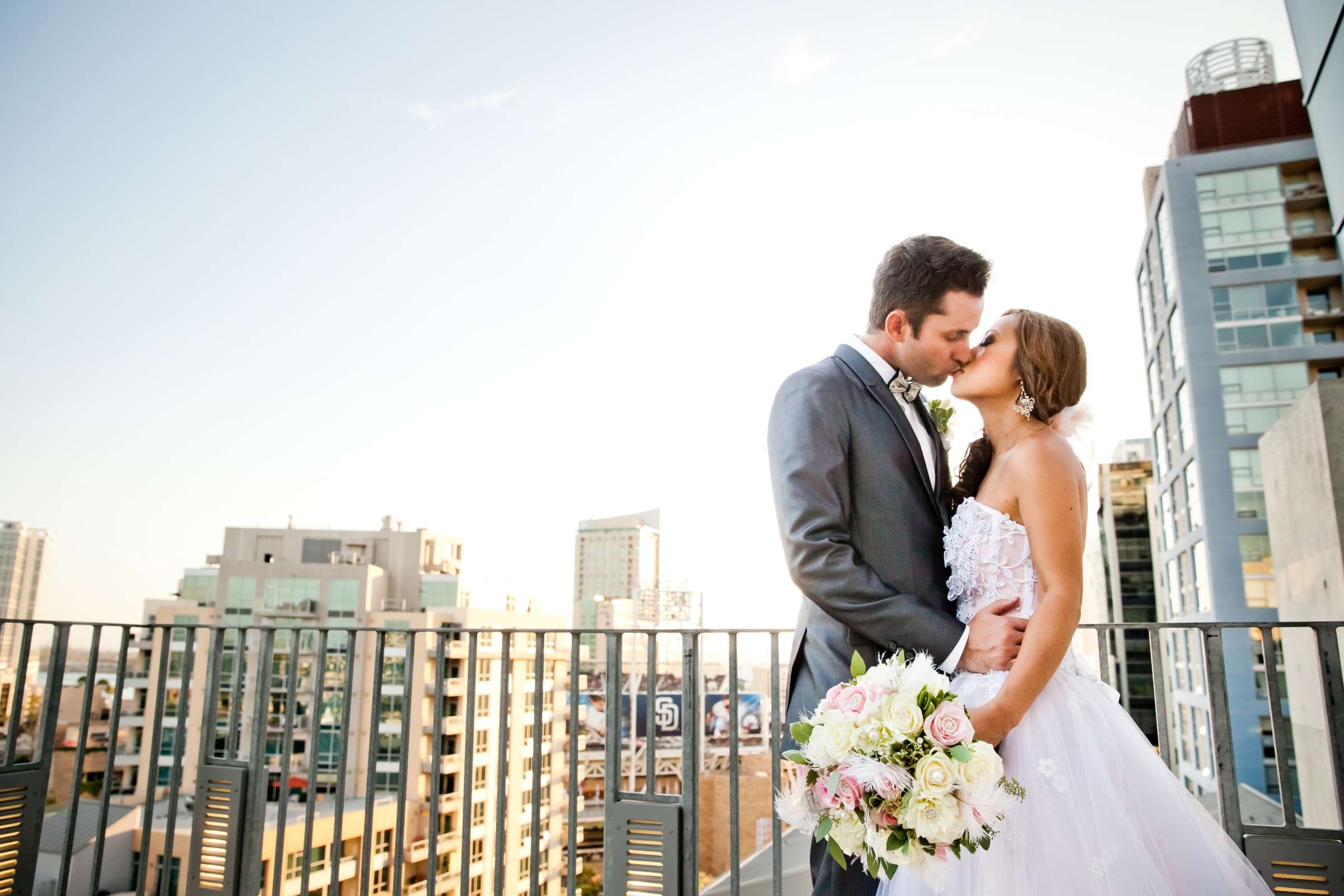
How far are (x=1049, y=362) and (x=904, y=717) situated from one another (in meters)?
0.93

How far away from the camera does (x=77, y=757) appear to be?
2.95 m

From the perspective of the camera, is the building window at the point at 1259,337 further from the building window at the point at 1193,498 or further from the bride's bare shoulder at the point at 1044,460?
the bride's bare shoulder at the point at 1044,460

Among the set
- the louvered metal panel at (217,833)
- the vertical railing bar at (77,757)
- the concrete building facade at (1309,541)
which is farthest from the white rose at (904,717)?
the concrete building facade at (1309,541)

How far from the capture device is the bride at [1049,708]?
1536 millimetres

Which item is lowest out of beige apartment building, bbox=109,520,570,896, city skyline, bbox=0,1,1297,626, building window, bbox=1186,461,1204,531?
beige apartment building, bbox=109,520,570,896

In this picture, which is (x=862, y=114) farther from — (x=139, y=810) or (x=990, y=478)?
(x=139, y=810)

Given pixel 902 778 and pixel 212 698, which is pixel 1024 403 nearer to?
pixel 902 778

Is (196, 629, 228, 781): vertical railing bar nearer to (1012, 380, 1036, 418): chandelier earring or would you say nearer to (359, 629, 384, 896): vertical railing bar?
(359, 629, 384, 896): vertical railing bar

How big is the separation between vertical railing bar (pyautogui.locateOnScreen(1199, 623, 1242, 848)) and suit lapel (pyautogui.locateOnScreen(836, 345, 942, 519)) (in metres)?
1.13

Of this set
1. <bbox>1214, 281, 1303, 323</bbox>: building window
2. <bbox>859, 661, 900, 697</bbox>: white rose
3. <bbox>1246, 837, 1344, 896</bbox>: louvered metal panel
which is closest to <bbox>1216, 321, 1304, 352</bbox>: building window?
<bbox>1214, 281, 1303, 323</bbox>: building window

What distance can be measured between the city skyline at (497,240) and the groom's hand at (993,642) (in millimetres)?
552

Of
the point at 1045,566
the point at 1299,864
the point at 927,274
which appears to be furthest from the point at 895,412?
the point at 1299,864

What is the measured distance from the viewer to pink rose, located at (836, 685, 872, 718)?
56.0 inches

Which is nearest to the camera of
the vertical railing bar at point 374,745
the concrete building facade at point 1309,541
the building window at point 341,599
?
the vertical railing bar at point 374,745
